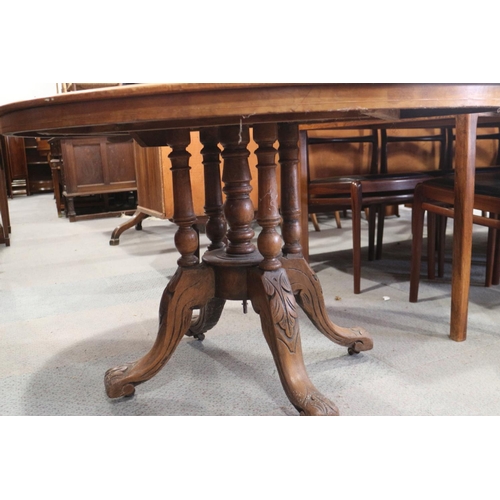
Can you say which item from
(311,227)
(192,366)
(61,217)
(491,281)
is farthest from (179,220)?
(61,217)

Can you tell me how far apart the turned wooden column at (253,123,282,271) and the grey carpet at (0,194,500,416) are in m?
0.35

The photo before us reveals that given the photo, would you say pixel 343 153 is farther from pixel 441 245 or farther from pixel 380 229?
pixel 441 245

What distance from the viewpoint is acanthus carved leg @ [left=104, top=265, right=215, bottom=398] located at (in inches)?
46.6

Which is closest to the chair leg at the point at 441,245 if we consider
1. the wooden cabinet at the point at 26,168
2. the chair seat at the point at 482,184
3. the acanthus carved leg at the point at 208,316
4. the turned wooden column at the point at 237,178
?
the chair seat at the point at 482,184

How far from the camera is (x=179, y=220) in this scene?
121cm

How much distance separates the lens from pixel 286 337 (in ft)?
3.63

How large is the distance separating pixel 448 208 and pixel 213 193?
0.82 meters

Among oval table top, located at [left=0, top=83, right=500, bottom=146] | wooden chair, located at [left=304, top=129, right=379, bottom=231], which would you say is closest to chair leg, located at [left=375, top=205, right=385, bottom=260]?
wooden chair, located at [left=304, top=129, right=379, bottom=231]

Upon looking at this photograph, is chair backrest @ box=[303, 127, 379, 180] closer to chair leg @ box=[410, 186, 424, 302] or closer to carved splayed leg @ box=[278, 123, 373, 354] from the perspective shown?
chair leg @ box=[410, 186, 424, 302]

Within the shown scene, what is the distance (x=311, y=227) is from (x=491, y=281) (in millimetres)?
1823

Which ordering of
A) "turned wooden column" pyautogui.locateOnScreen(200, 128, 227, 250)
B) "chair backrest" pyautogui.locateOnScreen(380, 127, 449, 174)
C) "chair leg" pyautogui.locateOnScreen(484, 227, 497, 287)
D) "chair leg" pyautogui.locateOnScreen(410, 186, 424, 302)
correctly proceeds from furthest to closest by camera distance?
"chair backrest" pyautogui.locateOnScreen(380, 127, 449, 174), "chair leg" pyautogui.locateOnScreen(484, 227, 497, 287), "chair leg" pyautogui.locateOnScreen(410, 186, 424, 302), "turned wooden column" pyautogui.locateOnScreen(200, 128, 227, 250)

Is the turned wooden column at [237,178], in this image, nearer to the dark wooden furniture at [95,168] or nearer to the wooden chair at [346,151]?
the wooden chair at [346,151]

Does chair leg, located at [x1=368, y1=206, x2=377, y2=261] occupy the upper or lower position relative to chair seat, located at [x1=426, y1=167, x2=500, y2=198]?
lower

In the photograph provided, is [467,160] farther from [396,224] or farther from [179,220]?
[396,224]
